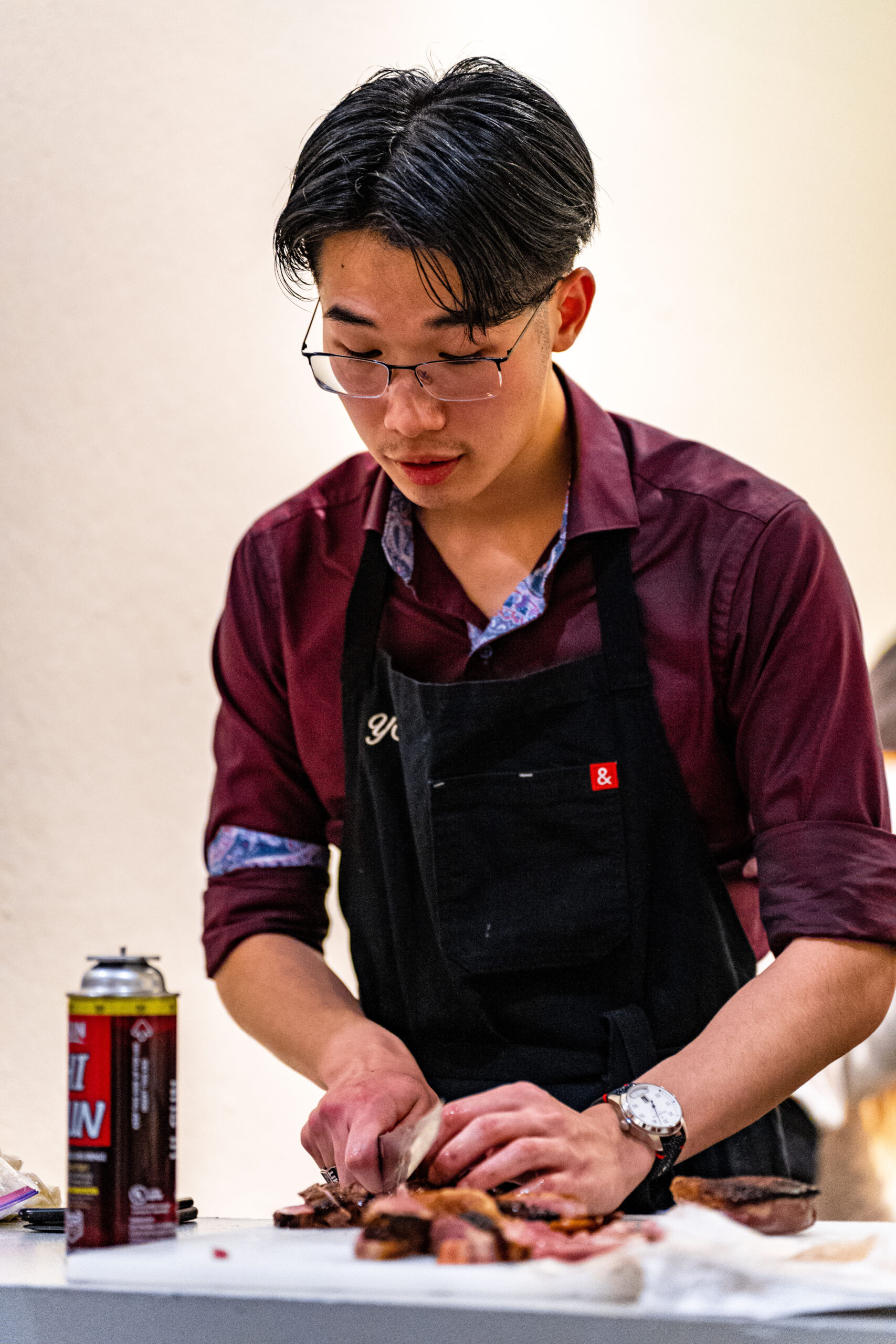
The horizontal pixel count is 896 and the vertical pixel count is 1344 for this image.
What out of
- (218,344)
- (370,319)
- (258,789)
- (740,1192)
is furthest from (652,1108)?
(218,344)

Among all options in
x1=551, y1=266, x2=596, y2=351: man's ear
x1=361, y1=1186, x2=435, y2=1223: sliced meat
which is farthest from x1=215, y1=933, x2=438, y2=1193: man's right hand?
x1=551, y1=266, x2=596, y2=351: man's ear

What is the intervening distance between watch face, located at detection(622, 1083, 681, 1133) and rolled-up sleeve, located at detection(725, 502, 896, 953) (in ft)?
0.73

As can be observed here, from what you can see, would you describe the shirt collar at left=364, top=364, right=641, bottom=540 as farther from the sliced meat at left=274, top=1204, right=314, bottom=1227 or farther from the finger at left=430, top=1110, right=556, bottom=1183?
the sliced meat at left=274, top=1204, right=314, bottom=1227

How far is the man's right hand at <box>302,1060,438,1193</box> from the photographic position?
48.8 inches

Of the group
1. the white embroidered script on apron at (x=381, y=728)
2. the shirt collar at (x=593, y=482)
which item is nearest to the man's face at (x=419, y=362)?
the shirt collar at (x=593, y=482)

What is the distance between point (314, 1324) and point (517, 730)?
2.75ft

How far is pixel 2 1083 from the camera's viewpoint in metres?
2.43

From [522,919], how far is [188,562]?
125 centimetres

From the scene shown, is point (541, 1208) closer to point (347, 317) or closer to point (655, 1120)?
point (655, 1120)

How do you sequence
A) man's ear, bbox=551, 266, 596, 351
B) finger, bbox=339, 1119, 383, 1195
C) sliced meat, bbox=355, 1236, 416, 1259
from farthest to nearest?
man's ear, bbox=551, 266, 596, 351, finger, bbox=339, 1119, 383, 1195, sliced meat, bbox=355, 1236, 416, 1259

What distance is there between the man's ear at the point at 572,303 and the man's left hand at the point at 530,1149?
82 centimetres

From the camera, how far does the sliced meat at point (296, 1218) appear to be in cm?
109

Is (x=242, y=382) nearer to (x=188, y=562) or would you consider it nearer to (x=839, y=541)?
(x=188, y=562)

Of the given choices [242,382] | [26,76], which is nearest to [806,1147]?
[242,382]
